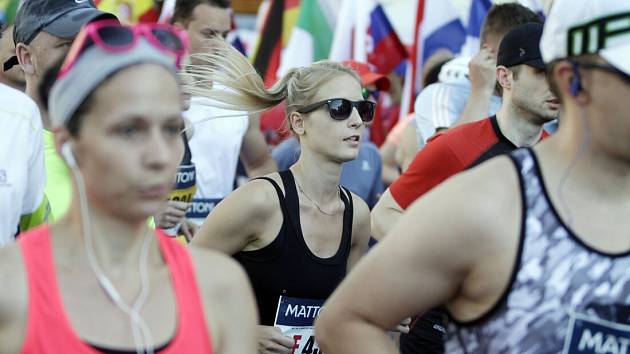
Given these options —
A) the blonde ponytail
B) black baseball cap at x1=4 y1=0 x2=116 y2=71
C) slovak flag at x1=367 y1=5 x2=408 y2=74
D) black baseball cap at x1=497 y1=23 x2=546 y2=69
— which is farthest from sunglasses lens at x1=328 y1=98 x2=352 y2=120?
slovak flag at x1=367 y1=5 x2=408 y2=74

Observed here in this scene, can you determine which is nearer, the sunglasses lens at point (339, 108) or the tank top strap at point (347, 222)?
the tank top strap at point (347, 222)

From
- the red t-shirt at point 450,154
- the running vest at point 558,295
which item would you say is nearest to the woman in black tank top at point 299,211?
the red t-shirt at point 450,154

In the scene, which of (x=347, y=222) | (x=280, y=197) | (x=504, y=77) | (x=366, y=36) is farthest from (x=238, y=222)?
(x=366, y=36)

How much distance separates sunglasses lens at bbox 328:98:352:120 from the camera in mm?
5559

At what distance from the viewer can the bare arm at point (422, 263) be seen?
2838 millimetres

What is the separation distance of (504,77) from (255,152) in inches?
92.0

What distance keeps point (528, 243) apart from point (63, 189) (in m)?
2.12

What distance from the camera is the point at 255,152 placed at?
304 inches

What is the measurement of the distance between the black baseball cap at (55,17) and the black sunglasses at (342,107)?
1.19 metres

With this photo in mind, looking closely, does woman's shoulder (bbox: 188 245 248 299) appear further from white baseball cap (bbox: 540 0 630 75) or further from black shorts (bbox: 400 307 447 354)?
black shorts (bbox: 400 307 447 354)

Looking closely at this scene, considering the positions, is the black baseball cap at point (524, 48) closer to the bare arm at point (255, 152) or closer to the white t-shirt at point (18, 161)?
the bare arm at point (255, 152)

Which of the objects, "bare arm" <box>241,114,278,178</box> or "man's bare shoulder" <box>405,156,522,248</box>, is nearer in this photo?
"man's bare shoulder" <box>405,156,522,248</box>

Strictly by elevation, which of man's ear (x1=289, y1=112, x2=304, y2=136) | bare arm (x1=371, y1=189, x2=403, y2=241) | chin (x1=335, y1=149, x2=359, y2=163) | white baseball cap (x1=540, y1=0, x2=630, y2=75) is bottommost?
bare arm (x1=371, y1=189, x2=403, y2=241)

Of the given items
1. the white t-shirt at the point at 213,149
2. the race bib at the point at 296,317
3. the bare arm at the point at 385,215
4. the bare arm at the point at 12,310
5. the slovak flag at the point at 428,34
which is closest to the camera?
the bare arm at the point at 12,310
